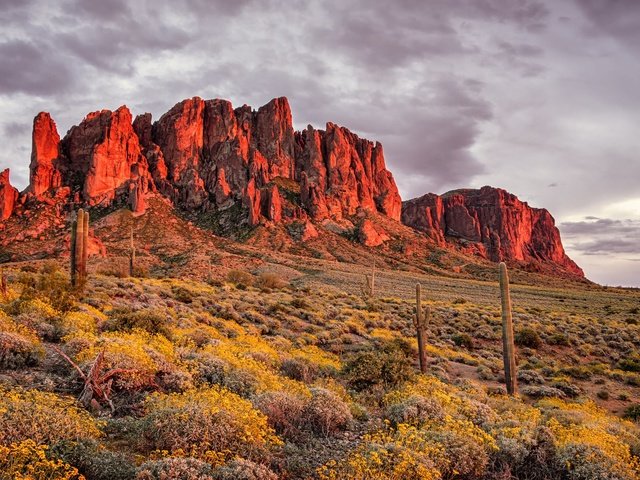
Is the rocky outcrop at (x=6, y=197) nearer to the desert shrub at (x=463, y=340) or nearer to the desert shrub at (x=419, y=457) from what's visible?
the desert shrub at (x=463, y=340)

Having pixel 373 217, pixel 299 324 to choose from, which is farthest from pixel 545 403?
pixel 373 217

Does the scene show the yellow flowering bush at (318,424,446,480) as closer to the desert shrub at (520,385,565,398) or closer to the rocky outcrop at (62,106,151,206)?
the desert shrub at (520,385,565,398)

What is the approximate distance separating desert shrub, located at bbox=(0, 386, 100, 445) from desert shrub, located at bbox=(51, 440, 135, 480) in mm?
218

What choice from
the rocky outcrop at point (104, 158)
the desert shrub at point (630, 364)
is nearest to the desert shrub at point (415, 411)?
the desert shrub at point (630, 364)

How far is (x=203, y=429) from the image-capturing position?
646 cm

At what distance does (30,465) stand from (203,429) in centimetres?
220

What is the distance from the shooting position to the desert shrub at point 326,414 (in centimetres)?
835

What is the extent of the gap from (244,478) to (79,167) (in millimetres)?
151073

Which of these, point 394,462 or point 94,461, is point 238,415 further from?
point 394,462

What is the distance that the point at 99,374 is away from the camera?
891cm

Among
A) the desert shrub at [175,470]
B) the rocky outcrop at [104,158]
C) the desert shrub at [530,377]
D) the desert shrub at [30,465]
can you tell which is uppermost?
the rocky outcrop at [104,158]

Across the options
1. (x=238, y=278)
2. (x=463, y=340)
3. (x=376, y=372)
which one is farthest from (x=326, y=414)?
(x=238, y=278)

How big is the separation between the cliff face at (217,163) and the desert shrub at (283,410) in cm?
11311

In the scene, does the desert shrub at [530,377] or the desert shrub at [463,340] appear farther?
the desert shrub at [463,340]
